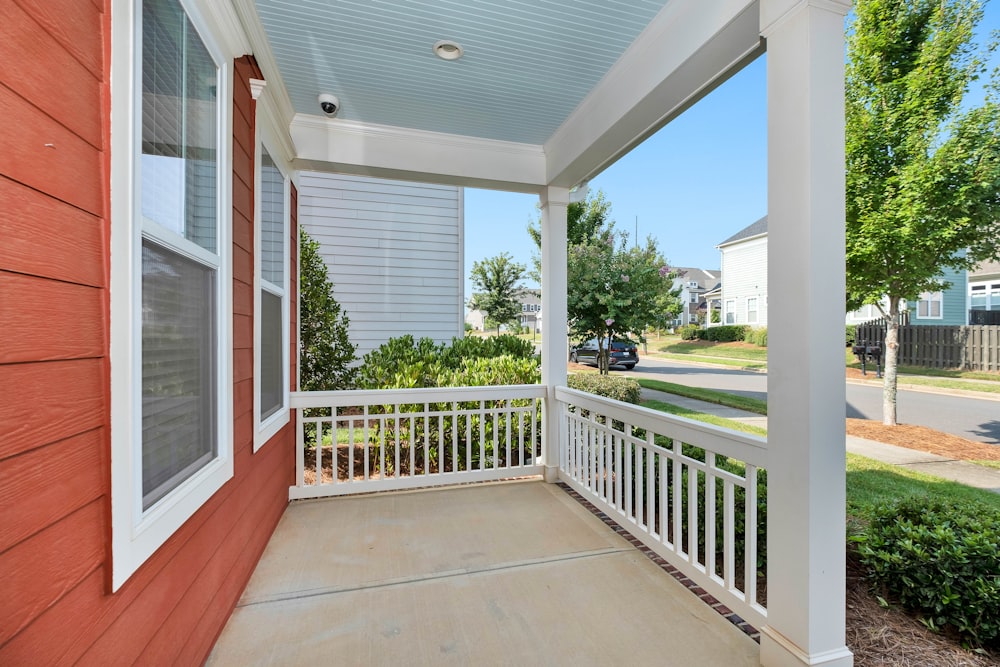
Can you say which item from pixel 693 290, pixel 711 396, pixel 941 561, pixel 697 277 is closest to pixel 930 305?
pixel 941 561

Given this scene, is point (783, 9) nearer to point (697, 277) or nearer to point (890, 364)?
point (890, 364)

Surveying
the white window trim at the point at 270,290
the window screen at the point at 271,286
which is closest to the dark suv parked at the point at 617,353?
the white window trim at the point at 270,290

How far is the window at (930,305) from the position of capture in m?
2.74

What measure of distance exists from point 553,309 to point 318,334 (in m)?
2.18

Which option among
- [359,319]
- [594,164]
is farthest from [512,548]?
[359,319]

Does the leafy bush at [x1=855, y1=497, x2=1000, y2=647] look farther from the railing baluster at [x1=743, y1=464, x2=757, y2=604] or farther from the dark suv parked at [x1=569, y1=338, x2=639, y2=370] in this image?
the dark suv parked at [x1=569, y1=338, x2=639, y2=370]

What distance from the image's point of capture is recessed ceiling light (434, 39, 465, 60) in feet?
7.90

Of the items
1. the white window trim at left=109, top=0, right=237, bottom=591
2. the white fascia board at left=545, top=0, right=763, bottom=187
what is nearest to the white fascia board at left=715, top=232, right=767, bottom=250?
the white fascia board at left=545, top=0, right=763, bottom=187

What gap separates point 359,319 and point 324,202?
1.45 meters

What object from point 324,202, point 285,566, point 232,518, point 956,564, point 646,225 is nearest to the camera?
point 956,564

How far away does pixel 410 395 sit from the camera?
3684 mm

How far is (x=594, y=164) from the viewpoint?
3.30 m

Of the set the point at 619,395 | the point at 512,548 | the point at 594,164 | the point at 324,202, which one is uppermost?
the point at 324,202

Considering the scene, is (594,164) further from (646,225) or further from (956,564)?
(646,225)
